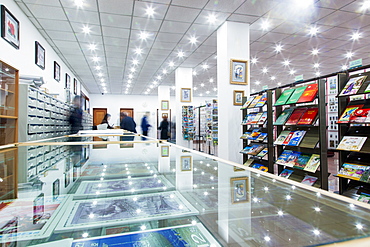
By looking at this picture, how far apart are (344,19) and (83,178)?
5.98 m

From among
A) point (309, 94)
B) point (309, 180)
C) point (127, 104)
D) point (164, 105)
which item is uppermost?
point (127, 104)

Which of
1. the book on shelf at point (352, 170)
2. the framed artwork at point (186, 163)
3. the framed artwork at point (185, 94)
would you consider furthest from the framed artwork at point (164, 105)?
the framed artwork at point (186, 163)

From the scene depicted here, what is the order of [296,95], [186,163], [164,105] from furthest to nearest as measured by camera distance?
[164,105] < [296,95] < [186,163]

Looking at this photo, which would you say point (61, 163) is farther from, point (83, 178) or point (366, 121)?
point (366, 121)

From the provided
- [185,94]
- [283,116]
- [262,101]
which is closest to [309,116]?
[283,116]

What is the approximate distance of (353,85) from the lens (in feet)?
8.36

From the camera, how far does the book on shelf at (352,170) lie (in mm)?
2436

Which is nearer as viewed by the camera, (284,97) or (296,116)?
(296,116)

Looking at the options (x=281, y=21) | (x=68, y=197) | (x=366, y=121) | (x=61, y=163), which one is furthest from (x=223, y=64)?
(x=68, y=197)

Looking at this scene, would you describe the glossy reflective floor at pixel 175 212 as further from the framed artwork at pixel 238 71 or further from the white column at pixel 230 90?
the framed artwork at pixel 238 71

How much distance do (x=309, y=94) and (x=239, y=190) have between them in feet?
9.59

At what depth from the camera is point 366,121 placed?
2338 millimetres

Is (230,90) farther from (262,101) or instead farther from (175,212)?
(175,212)

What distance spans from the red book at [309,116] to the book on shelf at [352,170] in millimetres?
647
